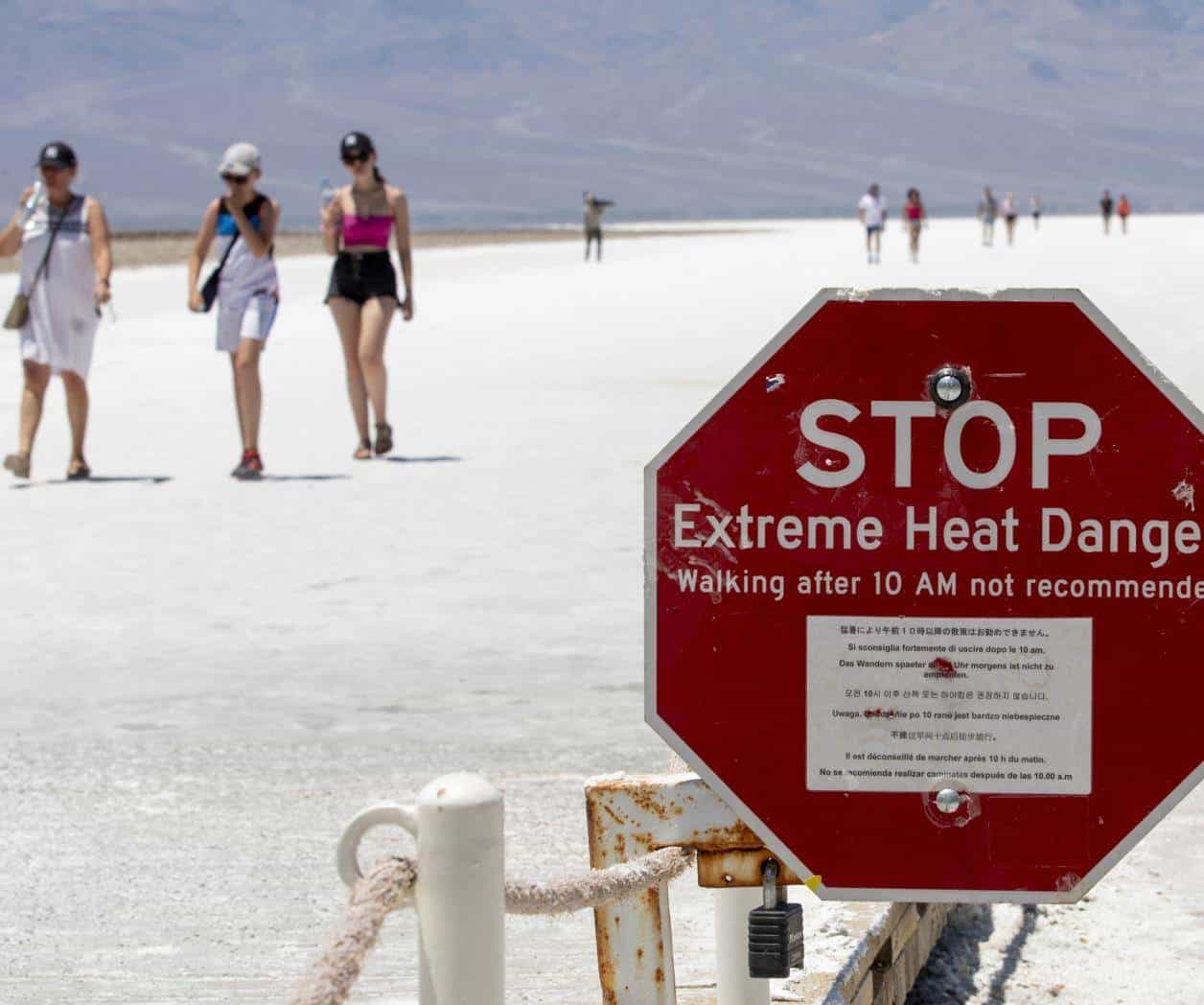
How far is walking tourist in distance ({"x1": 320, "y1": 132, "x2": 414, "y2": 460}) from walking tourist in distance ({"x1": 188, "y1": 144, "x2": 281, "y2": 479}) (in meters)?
0.49

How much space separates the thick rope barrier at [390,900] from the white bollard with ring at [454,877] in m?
0.03

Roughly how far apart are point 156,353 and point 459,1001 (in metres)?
19.9

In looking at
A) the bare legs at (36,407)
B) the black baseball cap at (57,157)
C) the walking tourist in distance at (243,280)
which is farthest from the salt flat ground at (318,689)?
the black baseball cap at (57,157)

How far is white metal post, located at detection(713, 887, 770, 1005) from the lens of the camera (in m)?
Result: 3.71

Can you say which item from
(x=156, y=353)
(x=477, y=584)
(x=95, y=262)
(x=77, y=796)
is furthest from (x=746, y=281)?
(x=77, y=796)

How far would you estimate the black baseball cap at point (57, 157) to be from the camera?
1186 centimetres

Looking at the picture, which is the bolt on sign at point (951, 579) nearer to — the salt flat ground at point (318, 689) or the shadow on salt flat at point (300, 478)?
the salt flat ground at point (318, 689)

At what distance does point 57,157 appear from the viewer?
12.0 meters

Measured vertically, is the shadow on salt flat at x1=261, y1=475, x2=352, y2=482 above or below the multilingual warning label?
below

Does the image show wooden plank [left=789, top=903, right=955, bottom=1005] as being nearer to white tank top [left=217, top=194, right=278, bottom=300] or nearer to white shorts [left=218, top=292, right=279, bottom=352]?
white shorts [left=218, top=292, right=279, bottom=352]

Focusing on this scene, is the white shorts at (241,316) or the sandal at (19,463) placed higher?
the white shorts at (241,316)

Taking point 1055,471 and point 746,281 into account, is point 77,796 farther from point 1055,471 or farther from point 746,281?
point 746,281

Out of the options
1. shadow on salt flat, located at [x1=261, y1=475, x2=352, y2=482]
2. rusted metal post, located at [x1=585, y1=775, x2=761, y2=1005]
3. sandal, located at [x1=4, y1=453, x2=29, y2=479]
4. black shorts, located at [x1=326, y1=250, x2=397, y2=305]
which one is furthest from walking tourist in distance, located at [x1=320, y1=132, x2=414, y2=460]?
rusted metal post, located at [x1=585, y1=775, x2=761, y2=1005]

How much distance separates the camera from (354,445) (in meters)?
14.2
